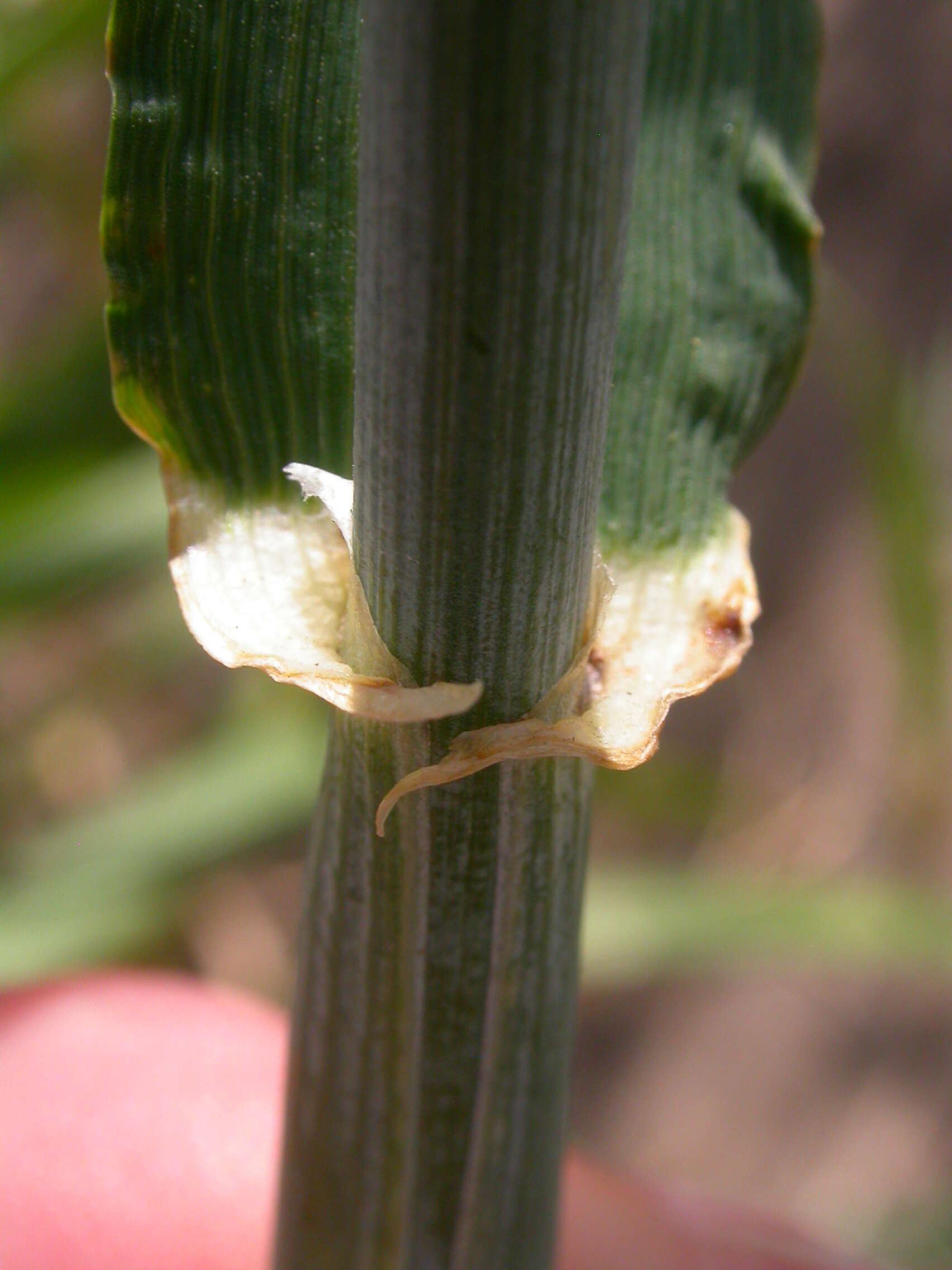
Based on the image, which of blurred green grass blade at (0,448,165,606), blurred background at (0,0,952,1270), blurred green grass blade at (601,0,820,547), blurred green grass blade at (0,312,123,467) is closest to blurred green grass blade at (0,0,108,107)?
blurred background at (0,0,952,1270)

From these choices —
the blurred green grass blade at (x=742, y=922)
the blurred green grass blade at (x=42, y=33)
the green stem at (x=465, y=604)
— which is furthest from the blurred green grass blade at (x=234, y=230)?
the blurred green grass blade at (x=742, y=922)

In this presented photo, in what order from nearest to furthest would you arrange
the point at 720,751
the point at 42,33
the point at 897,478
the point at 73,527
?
the point at 42,33 → the point at 73,527 → the point at 897,478 → the point at 720,751

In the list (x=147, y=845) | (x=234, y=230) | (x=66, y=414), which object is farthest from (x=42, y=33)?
(x=147, y=845)

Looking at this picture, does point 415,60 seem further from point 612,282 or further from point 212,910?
point 212,910

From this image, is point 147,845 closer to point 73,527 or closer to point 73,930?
point 73,930

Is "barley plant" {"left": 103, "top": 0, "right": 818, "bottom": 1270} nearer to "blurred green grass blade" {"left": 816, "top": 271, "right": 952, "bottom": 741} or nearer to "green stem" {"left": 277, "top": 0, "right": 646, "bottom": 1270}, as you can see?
"green stem" {"left": 277, "top": 0, "right": 646, "bottom": 1270}

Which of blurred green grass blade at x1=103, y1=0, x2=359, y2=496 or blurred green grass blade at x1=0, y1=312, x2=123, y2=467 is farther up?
blurred green grass blade at x1=0, y1=312, x2=123, y2=467
